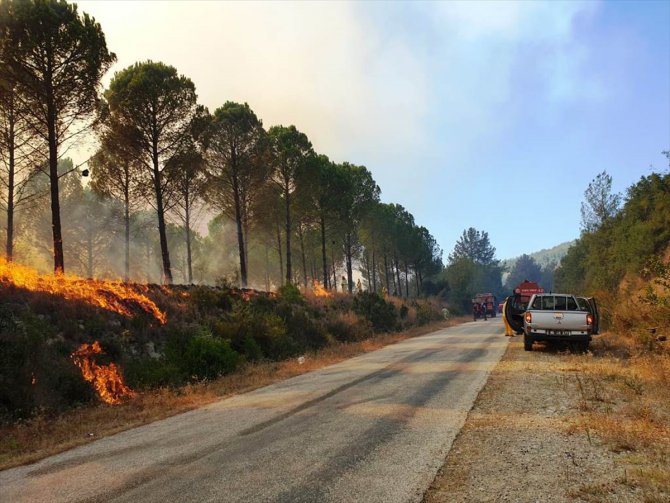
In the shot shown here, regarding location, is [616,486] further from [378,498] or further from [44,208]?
[44,208]

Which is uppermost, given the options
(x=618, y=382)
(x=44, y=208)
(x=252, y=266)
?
(x=44, y=208)

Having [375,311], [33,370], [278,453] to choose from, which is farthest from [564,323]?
[375,311]

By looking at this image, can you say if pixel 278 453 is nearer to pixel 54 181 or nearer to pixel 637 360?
pixel 637 360

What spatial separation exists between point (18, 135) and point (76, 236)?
23564 mm

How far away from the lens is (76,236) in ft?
146

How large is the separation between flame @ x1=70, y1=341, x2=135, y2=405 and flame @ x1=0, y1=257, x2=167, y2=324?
2.32 m

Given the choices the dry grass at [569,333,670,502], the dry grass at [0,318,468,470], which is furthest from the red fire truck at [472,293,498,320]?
the dry grass at [0,318,468,470]

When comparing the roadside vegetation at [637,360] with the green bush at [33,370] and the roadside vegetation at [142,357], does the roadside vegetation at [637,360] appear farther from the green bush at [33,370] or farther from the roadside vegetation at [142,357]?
the green bush at [33,370]

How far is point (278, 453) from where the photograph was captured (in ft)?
18.4

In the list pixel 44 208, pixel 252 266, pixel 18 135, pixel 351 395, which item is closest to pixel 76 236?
pixel 44 208

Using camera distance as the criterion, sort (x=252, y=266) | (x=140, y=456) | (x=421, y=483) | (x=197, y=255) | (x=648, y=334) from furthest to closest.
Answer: (x=252, y=266) → (x=197, y=255) → (x=648, y=334) → (x=140, y=456) → (x=421, y=483)

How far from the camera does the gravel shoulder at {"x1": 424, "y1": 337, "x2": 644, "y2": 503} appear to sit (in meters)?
4.18

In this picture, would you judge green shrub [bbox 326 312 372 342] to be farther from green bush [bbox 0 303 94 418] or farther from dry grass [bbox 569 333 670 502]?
green bush [bbox 0 303 94 418]

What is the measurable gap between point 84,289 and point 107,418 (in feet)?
20.7
